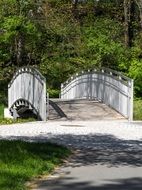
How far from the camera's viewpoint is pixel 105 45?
36625 millimetres

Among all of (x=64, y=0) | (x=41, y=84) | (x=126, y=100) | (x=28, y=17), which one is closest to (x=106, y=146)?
(x=126, y=100)

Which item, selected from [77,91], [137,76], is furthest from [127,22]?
[77,91]

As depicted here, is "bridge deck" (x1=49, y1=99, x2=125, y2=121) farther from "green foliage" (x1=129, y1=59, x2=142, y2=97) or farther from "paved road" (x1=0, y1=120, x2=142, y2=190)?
"green foliage" (x1=129, y1=59, x2=142, y2=97)

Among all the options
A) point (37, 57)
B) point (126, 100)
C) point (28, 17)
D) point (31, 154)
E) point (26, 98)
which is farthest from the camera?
point (37, 57)

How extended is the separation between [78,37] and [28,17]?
3.77 metres

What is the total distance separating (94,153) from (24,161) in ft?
8.57

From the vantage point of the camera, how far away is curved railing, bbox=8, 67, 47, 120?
2441 cm

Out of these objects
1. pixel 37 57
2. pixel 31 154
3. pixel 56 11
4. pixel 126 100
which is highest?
pixel 56 11

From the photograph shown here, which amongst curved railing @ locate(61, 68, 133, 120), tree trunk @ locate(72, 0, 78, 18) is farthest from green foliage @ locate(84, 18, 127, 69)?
tree trunk @ locate(72, 0, 78, 18)

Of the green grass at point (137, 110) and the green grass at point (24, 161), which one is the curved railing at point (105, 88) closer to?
the green grass at point (137, 110)

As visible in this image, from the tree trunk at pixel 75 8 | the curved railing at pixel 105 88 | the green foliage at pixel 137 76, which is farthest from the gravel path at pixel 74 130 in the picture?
the tree trunk at pixel 75 8

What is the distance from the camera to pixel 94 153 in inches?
503

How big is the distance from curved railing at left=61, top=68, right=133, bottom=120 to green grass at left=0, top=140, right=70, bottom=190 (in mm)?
10217

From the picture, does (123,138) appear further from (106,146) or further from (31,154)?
(31,154)
